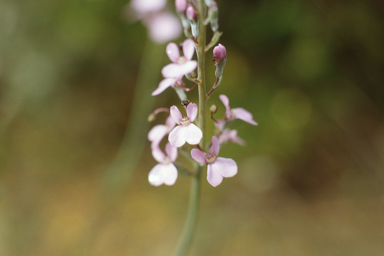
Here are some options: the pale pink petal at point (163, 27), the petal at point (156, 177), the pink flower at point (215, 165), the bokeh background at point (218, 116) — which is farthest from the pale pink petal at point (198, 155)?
the pale pink petal at point (163, 27)

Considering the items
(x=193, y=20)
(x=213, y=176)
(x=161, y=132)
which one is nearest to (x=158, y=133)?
A: (x=161, y=132)

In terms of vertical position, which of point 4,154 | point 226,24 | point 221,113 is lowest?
point 4,154

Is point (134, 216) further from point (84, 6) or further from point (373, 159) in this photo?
point (373, 159)

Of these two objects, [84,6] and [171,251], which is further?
[84,6]

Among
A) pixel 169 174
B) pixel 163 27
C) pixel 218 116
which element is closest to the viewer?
pixel 169 174

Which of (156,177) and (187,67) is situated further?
(156,177)

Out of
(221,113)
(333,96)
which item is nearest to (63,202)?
(221,113)

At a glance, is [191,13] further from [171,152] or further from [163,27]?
[163,27]
